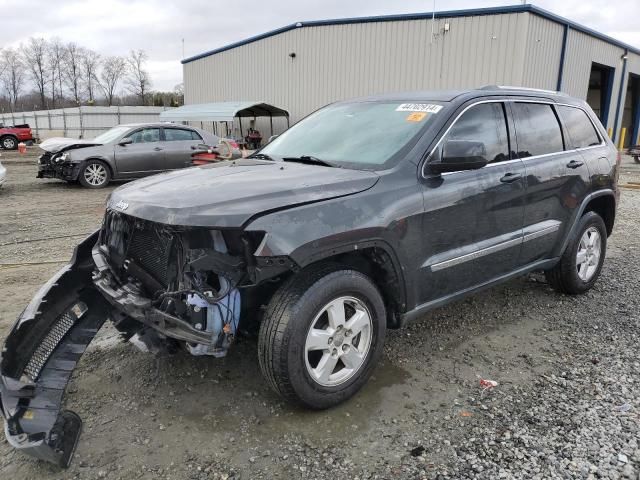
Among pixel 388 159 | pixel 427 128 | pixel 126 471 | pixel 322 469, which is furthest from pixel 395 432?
pixel 427 128

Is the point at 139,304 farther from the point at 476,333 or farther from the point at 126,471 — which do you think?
the point at 476,333

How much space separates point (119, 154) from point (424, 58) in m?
11.3

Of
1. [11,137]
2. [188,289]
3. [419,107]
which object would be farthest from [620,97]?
[11,137]

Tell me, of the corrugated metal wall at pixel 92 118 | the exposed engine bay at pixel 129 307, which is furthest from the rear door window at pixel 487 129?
the corrugated metal wall at pixel 92 118

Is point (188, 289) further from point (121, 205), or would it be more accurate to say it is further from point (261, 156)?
point (261, 156)

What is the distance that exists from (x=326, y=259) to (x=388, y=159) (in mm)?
817

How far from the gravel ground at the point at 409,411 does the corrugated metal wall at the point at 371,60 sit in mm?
14063

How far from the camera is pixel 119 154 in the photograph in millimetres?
11789

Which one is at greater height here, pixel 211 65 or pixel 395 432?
pixel 211 65

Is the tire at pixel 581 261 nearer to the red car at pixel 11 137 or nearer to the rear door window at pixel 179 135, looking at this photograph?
the rear door window at pixel 179 135

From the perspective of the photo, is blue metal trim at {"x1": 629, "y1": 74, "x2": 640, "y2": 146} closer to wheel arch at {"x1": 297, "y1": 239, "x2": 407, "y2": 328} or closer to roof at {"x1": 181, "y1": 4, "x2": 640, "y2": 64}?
roof at {"x1": 181, "y1": 4, "x2": 640, "y2": 64}

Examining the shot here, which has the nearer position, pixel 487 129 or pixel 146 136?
pixel 487 129

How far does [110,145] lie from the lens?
11805mm

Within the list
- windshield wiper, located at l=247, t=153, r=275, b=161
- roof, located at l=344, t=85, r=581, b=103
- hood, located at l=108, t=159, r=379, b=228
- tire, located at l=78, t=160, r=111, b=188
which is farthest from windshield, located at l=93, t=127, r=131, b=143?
hood, located at l=108, t=159, r=379, b=228
